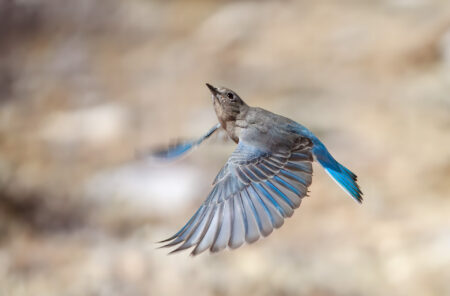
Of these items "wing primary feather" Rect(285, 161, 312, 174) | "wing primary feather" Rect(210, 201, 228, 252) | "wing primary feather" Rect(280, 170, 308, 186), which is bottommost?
"wing primary feather" Rect(285, 161, 312, 174)

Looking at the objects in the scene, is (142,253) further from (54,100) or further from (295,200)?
(295,200)

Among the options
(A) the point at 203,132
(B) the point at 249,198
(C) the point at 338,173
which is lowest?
(A) the point at 203,132

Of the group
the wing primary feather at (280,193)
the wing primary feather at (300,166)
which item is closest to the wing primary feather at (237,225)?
the wing primary feather at (280,193)

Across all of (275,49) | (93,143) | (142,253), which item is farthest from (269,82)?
(142,253)

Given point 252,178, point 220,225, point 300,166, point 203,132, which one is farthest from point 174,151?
point 203,132

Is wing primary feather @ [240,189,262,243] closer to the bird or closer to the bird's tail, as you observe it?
the bird

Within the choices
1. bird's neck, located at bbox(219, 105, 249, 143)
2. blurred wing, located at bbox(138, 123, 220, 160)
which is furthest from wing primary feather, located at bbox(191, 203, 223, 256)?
blurred wing, located at bbox(138, 123, 220, 160)

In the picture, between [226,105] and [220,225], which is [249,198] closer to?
[220,225]

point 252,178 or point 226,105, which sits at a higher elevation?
point 226,105
